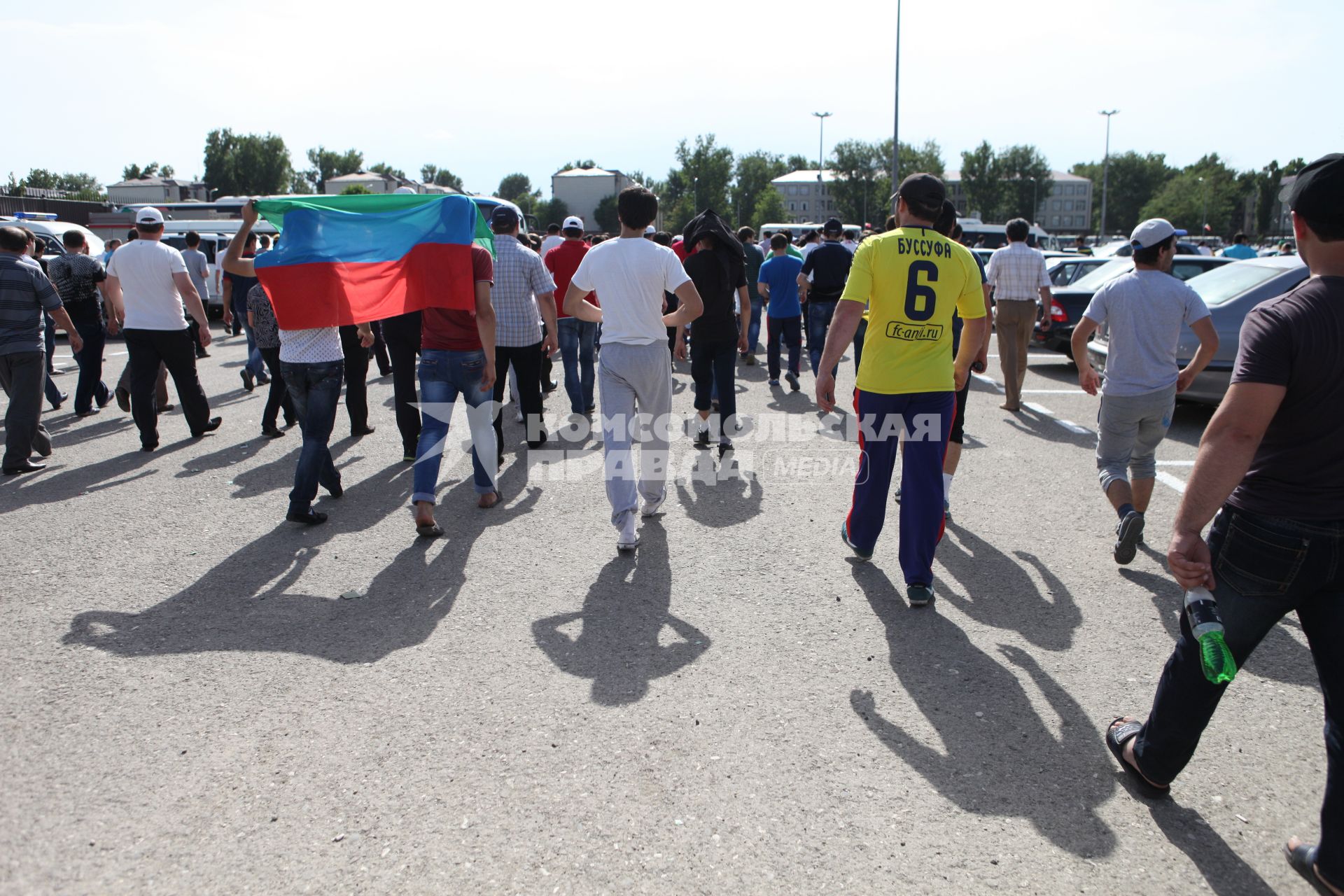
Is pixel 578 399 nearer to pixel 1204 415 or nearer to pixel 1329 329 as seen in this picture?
pixel 1204 415

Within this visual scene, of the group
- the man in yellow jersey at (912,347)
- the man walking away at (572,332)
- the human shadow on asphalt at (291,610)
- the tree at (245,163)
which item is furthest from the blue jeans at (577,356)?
the tree at (245,163)

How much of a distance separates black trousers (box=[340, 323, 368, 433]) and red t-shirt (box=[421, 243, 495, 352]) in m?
2.66

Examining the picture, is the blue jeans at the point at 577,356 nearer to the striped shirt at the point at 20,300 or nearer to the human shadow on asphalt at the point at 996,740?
the striped shirt at the point at 20,300

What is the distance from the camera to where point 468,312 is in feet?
19.1

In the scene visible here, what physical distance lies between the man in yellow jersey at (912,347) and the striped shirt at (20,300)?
6.60m

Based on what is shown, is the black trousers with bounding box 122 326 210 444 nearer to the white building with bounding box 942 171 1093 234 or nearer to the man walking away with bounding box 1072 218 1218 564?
the man walking away with bounding box 1072 218 1218 564

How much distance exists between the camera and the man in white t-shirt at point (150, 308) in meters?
7.71

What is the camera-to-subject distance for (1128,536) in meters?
4.88

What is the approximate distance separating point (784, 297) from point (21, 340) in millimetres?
7775

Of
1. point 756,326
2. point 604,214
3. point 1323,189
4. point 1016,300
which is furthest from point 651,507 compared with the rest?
point 604,214

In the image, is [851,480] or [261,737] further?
[851,480]

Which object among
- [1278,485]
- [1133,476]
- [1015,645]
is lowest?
[1015,645]

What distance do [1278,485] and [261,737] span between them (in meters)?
3.43

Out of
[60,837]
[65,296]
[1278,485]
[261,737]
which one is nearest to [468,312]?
[261,737]
